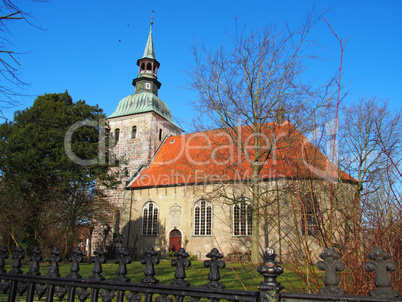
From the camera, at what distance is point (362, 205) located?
11.3ft

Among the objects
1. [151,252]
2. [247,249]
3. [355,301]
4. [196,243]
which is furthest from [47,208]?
[355,301]

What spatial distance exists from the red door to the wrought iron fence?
1884cm

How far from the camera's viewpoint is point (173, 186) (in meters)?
23.0

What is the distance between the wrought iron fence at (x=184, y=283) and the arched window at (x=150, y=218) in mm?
19601

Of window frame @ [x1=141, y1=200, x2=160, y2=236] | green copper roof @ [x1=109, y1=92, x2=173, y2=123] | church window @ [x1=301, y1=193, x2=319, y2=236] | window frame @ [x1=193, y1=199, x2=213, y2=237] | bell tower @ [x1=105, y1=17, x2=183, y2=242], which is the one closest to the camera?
church window @ [x1=301, y1=193, x2=319, y2=236]

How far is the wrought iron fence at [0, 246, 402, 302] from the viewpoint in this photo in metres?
2.03

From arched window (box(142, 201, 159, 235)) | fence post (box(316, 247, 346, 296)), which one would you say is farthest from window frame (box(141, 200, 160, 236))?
fence post (box(316, 247, 346, 296))

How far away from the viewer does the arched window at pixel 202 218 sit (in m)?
21.6

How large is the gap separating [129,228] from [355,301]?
2329 cm

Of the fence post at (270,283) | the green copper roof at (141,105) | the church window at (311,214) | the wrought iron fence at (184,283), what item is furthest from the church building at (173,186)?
the fence post at (270,283)

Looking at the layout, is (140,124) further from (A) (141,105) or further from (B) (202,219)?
(B) (202,219)

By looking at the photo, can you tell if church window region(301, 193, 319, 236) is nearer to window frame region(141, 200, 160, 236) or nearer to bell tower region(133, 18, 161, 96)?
window frame region(141, 200, 160, 236)

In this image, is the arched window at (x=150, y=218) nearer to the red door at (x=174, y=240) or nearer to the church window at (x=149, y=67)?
the red door at (x=174, y=240)

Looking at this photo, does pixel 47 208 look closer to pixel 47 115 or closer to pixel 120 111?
pixel 47 115
